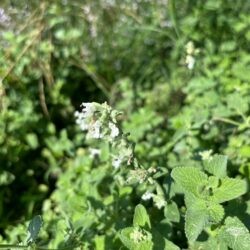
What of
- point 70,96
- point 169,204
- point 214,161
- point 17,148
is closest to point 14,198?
point 17,148

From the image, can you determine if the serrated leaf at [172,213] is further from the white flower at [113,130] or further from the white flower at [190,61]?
the white flower at [190,61]

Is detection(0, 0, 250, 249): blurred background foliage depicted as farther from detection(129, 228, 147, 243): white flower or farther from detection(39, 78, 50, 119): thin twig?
detection(129, 228, 147, 243): white flower

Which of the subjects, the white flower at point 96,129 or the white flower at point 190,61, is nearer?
the white flower at point 96,129

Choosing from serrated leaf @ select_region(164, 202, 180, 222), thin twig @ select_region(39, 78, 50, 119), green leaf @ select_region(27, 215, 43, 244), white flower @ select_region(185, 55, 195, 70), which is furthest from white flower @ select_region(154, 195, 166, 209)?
thin twig @ select_region(39, 78, 50, 119)

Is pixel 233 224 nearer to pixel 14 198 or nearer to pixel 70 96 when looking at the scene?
pixel 14 198

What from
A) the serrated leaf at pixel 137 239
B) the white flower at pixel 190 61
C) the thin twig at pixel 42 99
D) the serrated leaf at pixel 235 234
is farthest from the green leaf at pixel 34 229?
the thin twig at pixel 42 99

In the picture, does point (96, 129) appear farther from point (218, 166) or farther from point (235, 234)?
point (235, 234)
